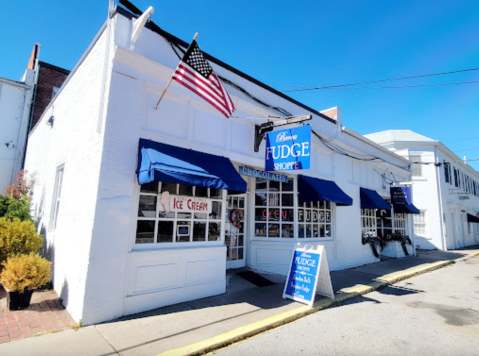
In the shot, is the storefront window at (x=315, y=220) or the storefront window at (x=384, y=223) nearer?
the storefront window at (x=315, y=220)

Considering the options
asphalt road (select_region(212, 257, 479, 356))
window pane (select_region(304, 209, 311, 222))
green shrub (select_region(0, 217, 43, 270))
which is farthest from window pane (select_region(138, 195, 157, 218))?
window pane (select_region(304, 209, 311, 222))

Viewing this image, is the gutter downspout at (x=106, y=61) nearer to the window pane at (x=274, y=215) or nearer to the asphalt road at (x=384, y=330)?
the asphalt road at (x=384, y=330)

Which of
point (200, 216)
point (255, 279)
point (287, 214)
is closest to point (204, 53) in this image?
point (200, 216)

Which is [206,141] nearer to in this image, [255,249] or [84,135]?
[84,135]

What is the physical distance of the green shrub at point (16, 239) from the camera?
5.19m

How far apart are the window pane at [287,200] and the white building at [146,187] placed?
0.10 ft

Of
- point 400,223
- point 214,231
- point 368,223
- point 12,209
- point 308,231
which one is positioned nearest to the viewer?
point 214,231

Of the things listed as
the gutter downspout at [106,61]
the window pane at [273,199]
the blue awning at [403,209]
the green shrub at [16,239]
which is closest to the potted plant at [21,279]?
the green shrub at [16,239]

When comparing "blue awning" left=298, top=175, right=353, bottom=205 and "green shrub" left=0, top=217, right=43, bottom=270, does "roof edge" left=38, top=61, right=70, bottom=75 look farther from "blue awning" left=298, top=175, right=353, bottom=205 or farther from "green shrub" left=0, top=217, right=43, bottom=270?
"blue awning" left=298, top=175, right=353, bottom=205

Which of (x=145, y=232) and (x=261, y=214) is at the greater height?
(x=261, y=214)

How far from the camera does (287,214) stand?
8391 mm

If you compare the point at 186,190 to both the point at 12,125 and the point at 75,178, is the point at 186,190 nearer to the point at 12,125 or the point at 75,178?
the point at 75,178

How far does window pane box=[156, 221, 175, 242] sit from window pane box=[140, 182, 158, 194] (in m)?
0.64

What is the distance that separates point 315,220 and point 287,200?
1.36 metres
